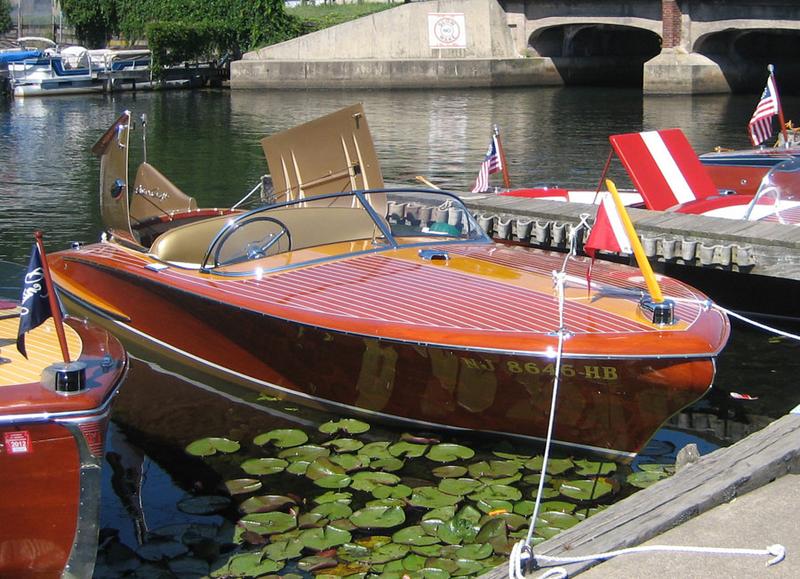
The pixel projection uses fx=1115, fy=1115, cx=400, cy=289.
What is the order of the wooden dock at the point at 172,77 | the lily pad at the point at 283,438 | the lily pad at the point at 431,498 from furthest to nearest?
the wooden dock at the point at 172,77 < the lily pad at the point at 283,438 < the lily pad at the point at 431,498

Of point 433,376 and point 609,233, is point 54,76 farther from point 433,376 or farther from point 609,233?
point 609,233

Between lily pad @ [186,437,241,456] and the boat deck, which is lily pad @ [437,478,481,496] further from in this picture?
the boat deck

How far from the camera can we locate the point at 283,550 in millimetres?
6402

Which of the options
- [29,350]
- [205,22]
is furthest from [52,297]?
[205,22]

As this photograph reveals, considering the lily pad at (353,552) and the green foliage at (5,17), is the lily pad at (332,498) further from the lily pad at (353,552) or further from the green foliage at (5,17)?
the green foliage at (5,17)

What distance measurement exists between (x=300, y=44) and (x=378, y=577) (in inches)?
1600

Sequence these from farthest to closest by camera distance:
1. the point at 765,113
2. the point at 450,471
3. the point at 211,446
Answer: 1. the point at 765,113
2. the point at 211,446
3. the point at 450,471

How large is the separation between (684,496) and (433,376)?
2.76 m

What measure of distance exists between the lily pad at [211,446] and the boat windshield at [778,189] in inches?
242

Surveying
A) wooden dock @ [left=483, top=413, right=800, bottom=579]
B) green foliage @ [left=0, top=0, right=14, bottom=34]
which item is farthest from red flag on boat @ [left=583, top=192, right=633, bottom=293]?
green foliage @ [left=0, top=0, right=14, bottom=34]

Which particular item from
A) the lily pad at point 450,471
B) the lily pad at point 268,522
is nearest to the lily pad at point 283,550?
the lily pad at point 268,522

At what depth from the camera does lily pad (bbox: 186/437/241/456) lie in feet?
26.4

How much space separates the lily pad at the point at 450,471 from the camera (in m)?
7.48

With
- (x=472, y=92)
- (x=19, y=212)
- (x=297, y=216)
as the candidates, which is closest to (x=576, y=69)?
(x=472, y=92)
